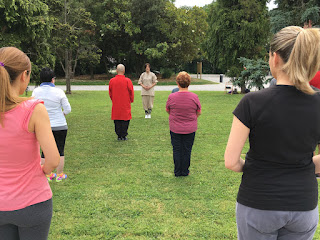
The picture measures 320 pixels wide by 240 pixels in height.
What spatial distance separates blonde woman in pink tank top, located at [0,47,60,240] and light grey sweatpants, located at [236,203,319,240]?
1.21 meters

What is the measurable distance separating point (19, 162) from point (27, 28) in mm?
7667

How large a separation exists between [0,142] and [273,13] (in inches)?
917

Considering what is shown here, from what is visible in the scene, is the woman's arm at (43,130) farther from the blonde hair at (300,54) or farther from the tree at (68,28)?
the tree at (68,28)

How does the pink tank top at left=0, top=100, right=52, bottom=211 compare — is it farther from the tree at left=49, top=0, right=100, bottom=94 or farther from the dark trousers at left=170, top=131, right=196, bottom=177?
the tree at left=49, top=0, right=100, bottom=94

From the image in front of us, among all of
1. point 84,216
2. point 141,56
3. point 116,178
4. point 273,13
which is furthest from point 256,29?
point 84,216

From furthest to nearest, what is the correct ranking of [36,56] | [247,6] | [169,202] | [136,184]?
1. [247,6]
2. [36,56]
3. [136,184]
4. [169,202]

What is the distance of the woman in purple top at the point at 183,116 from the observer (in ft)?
17.8

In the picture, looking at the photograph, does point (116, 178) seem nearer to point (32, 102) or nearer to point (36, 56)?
point (32, 102)

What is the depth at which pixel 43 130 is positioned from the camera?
6.05 feet

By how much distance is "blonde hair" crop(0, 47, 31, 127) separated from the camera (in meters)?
1.76

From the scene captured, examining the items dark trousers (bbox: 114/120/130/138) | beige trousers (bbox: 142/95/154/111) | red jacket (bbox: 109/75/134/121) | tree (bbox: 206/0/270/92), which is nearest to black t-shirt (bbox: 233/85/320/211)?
red jacket (bbox: 109/75/134/121)

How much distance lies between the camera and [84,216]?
166 inches

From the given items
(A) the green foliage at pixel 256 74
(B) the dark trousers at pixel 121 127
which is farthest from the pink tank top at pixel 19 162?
(A) the green foliage at pixel 256 74

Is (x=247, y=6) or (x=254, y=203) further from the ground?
(x=247, y=6)
